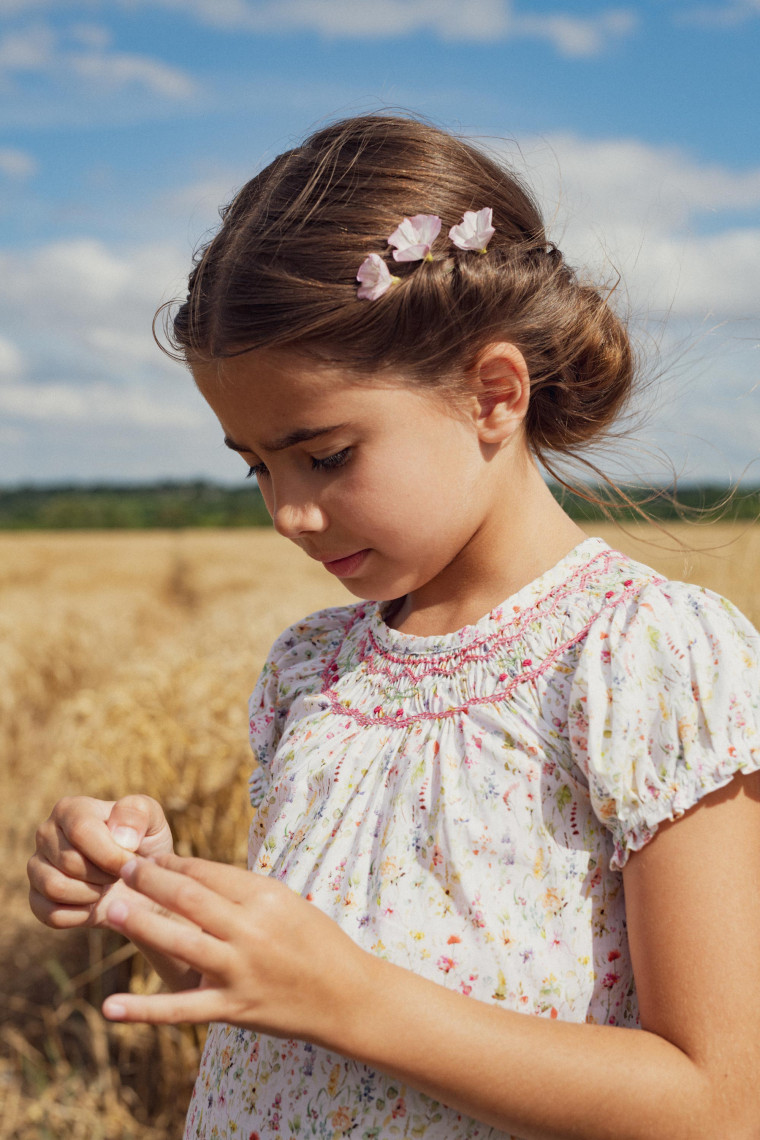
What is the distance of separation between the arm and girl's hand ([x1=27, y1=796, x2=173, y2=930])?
28 centimetres

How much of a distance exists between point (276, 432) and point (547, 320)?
1.37 feet

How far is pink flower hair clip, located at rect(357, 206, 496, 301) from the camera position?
123 centimetres

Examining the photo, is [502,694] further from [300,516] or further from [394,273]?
[394,273]

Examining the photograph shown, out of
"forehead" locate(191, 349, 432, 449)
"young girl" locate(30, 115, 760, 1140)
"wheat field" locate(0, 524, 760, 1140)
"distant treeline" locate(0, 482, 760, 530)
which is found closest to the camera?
"young girl" locate(30, 115, 760, 1140)

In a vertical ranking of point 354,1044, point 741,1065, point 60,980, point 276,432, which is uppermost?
point 276,432

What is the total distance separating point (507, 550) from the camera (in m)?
1.33

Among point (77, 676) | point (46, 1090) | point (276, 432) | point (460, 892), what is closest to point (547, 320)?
point (276, 432)

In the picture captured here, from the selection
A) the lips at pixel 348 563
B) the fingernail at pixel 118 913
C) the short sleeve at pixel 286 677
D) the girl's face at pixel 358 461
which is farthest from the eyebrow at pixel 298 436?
the fingernail at pixel 118 913

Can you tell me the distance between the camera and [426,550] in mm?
A: 1271

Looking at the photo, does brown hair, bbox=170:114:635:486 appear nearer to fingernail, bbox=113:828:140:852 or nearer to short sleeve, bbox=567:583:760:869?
short sleeve, bbox=567:583:760:869

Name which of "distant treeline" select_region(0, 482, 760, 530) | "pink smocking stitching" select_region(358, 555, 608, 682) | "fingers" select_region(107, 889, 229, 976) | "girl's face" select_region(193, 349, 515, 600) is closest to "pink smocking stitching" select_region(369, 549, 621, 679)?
"pink smocking stitching" select_region(358, 555, 608, 682)

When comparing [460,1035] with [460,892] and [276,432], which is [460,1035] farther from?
[276,432]

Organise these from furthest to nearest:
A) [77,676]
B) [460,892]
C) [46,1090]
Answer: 1. [77,676]
2. [46,1090]
3. [460,892]

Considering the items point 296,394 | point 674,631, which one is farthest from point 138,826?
point 674,631
